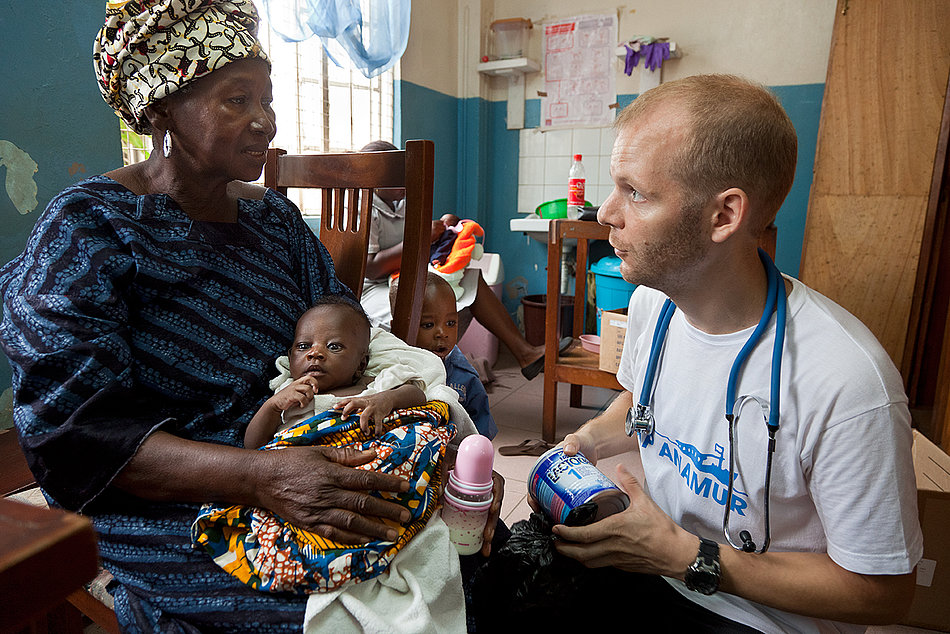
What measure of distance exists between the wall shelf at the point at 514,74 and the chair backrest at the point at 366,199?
3374 millimetres

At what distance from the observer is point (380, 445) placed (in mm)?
1069

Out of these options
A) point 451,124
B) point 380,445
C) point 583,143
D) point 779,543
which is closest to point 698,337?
point 779,543

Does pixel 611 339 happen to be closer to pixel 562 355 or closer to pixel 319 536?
pixel 562 355

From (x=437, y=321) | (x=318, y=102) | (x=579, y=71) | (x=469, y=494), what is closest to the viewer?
(x=469, y=494)

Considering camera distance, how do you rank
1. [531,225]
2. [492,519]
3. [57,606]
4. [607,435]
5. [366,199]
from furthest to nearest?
[531,225] < [366,199] < [607,435] < [492,519] < [57,606]

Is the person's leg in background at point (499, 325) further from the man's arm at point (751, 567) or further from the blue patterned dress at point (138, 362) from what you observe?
the man's arm at point (751, 567)

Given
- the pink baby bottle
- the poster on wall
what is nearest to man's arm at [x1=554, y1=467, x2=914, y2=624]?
the pink baby bottle

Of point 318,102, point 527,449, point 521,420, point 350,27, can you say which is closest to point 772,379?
point 527,449

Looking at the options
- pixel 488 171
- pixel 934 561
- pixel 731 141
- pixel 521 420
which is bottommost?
pixel 521 420

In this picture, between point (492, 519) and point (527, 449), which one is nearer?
point (492, 519)

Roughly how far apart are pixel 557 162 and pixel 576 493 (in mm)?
4267

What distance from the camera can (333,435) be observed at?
1084 mm

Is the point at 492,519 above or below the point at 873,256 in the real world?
below

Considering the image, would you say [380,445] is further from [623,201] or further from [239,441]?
[623,201]
